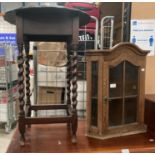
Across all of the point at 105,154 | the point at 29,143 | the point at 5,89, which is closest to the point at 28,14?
the point at 29,143

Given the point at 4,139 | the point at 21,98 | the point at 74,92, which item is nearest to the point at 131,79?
the point at 74,92

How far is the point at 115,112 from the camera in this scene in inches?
55.4

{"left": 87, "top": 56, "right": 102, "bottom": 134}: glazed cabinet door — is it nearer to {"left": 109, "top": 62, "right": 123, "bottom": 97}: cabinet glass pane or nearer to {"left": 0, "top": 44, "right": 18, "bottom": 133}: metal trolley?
{"left": 109, "top": 62, "right": 123, "bottom": 97}: cabinet glass pane

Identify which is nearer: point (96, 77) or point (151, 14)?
point (96, 77)

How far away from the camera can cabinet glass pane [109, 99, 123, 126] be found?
1.39m

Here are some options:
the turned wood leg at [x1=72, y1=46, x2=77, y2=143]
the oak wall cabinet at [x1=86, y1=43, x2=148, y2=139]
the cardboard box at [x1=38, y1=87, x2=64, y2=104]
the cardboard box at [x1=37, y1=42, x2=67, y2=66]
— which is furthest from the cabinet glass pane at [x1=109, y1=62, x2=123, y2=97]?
the cardboard box at [x1=38, y1=87, x2=64, y2=104]

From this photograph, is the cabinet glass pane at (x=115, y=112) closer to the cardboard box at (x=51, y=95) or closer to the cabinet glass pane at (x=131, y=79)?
the cabinet glass pane at (x=131, y=79)

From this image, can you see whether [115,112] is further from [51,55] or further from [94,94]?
[51,55]

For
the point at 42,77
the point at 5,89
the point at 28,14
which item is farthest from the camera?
the point at 5,89

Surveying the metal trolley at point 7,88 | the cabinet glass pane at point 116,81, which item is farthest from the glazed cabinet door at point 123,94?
the metal trolley at point 7,88

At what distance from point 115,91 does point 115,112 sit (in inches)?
5.0

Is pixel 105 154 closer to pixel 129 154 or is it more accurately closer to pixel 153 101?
pixel 129 154

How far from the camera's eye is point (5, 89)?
127 inches

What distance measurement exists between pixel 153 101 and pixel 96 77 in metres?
0.40
